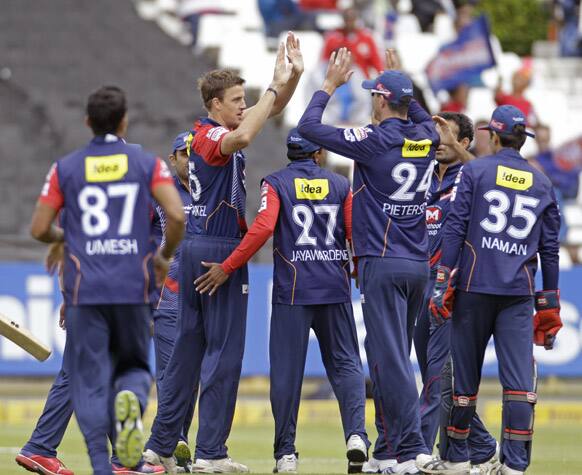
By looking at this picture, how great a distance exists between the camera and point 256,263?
2030 cm

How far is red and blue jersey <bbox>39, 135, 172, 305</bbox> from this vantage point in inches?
381

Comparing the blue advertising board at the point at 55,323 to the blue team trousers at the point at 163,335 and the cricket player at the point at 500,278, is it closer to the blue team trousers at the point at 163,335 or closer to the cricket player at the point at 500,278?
the blue team trousers at the point at 163,335

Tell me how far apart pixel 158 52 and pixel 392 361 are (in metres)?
15.4

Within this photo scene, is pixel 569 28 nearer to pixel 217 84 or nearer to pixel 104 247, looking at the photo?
pixel 217 84

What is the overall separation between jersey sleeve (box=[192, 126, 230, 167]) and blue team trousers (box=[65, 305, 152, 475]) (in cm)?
204

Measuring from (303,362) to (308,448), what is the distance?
3.52m

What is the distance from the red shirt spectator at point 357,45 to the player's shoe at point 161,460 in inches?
452

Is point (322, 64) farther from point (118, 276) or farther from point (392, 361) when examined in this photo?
point (118, 276)

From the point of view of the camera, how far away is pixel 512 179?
11.5m

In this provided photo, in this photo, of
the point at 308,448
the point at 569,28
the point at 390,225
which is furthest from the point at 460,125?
the point at 569,28

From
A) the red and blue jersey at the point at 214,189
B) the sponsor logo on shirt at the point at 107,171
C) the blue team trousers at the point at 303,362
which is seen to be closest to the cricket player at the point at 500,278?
the blue team trousers at the point at 303,362

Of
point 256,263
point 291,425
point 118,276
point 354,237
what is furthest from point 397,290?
point 256,263

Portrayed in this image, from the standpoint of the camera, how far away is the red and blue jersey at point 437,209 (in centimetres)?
1305

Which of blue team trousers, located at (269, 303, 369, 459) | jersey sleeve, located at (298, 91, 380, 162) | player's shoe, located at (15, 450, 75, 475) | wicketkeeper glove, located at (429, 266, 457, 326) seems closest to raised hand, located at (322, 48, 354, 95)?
jersey sleeve, located at (298, 91, 380, 162)
